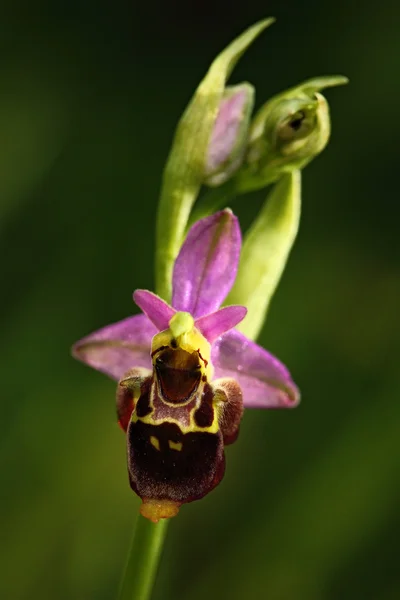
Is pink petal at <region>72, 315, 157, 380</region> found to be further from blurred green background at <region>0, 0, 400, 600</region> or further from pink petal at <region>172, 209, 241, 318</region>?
blurred green background at <region>0, 0, 400, 600</region>

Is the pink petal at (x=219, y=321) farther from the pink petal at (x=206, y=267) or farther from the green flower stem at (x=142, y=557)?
the green flower stem at (x=142, y=557)

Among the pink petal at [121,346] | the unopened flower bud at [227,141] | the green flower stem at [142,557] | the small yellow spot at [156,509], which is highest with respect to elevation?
the unopened flower bud at [227,141]

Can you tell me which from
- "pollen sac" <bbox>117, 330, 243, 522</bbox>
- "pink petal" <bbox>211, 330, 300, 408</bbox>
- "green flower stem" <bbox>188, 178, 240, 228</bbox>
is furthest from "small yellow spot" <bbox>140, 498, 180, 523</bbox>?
"green flower stem" <bbox>188, 178, 240, 228</bbox>

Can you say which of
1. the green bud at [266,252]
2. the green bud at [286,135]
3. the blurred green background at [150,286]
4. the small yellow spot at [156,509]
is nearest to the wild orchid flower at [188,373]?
the small yellow spot at [156,509]

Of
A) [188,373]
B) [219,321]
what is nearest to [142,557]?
[188,373]

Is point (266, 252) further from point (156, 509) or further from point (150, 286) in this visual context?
point (150, 286)

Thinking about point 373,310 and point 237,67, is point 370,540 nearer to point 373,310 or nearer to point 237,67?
point 373,310

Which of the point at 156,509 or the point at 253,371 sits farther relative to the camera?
the point at 253,371

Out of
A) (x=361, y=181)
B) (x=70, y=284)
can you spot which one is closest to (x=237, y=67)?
(x=361, y=181)
